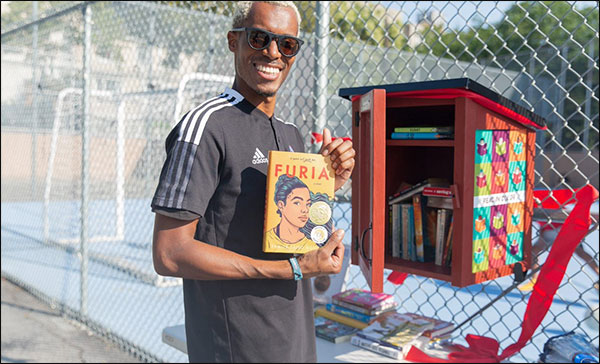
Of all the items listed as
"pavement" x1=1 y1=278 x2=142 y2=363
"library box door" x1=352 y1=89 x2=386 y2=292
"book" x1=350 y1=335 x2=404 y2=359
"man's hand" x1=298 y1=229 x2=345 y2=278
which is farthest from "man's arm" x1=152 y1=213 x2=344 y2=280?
"pavement" x1=1 y1=278 x2=142 y2=363

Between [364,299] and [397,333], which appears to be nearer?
[397,333]

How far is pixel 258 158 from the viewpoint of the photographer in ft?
5.33

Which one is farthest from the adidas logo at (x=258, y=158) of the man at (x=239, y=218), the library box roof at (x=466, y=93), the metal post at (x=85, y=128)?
the metal post at (x=85, y=128)

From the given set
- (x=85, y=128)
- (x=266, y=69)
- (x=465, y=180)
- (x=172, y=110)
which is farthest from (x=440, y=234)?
(x=172, y=110)

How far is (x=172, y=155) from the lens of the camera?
1504mm

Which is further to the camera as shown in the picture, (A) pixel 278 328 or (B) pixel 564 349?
(B) pixel 564 349

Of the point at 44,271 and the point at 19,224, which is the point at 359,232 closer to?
the point at 44,271

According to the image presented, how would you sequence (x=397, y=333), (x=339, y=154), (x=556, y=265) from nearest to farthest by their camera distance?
(x=339, y=154)
(x=556, y=265)
(x=397, y=333)

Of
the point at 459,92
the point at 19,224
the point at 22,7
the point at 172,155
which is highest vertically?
the point at 22,7

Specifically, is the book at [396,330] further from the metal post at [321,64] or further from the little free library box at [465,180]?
the metal post at [321,64]

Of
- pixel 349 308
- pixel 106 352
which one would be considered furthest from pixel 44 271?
pixel 349 308

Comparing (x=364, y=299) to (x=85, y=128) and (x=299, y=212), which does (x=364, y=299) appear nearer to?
(x=299, y=212)

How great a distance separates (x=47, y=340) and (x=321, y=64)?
3306 mm

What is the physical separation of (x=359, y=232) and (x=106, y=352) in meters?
3.09
